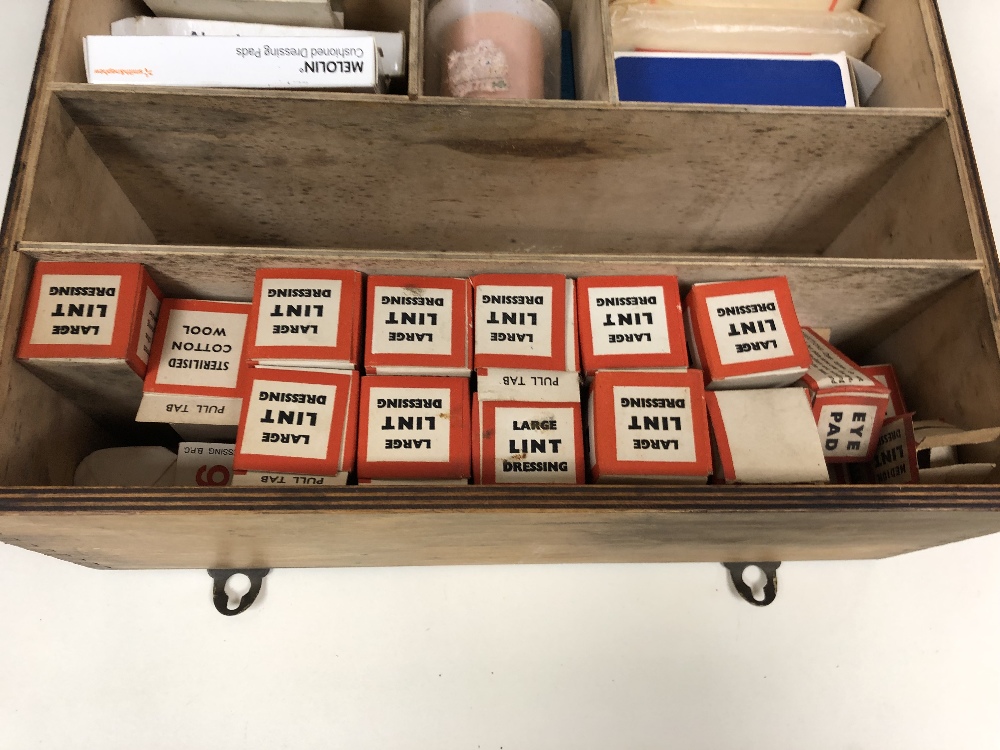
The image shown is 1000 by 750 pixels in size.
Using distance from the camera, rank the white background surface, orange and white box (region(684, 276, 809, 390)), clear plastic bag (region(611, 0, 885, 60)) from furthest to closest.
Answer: clear plastic bag (region(611, 0, 885, 60)) → the white background surface → orange and white box (region(684, 276, 809, 390))

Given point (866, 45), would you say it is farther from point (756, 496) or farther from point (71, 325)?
point (71, 325)

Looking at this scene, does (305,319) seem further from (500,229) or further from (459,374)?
(500,229)

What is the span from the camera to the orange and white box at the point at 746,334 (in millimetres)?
875

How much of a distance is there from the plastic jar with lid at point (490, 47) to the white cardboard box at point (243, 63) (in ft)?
0.57

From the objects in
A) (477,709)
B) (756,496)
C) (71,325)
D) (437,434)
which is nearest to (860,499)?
(756,496)

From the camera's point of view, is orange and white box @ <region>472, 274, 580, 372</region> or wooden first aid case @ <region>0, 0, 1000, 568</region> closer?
wooden first aid case @ <region>0, 0, 1000, 568</region>

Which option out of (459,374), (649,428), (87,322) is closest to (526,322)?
(459,374)

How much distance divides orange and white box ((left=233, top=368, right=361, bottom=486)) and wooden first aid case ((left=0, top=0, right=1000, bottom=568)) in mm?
72

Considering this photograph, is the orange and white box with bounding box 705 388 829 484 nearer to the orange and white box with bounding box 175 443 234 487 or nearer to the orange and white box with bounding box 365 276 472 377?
the orange and white box with bounding box 365 276 472 377

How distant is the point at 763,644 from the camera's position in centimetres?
105

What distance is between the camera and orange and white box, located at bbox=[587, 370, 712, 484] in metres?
0.81

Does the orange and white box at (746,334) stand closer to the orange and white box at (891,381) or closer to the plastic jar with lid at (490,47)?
the orange and white box at (891,381)

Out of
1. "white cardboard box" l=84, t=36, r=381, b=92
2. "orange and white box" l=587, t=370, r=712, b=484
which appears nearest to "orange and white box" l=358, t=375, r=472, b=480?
"orange and white box" l=587, t=370, r=712, b=484

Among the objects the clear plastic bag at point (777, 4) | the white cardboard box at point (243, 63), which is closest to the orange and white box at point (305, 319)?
the white cardboard box at point (243, 63)
